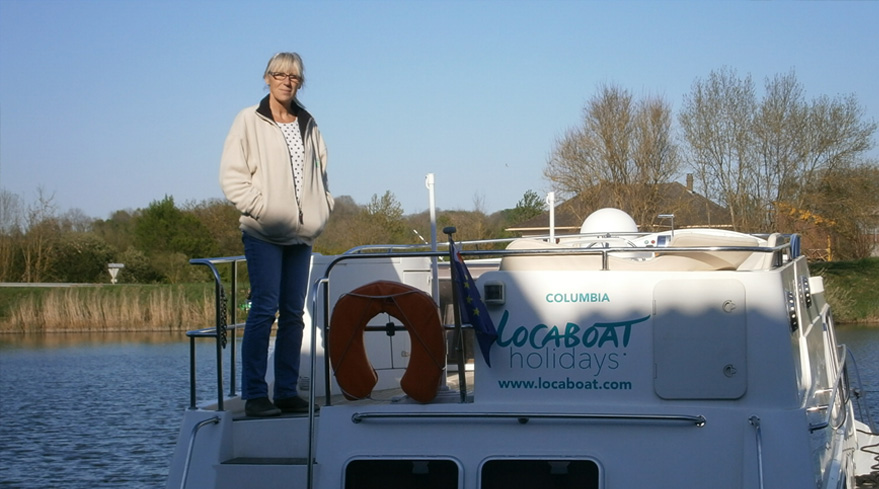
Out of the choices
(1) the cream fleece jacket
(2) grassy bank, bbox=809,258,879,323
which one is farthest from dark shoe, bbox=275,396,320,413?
(2) grassy bank, bbox=809,258,879,323

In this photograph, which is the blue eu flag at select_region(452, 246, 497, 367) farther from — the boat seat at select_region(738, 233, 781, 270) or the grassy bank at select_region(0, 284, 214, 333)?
the grassy bank at select_region(0, 284, 214, 333)

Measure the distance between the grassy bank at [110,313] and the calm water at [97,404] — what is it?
0.88 metres

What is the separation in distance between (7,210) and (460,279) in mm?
49029

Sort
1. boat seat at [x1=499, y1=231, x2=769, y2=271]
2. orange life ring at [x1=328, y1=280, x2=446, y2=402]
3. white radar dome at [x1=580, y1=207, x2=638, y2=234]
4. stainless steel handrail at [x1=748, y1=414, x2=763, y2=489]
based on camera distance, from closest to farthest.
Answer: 1. stainless steel handrail at [x1=748, y1=414, x2=763, y2=489]
2. orange life ring at [x1=328, y1=280, x2=446, y2=402]
3. boat seat at [x1=499, y1=231, x2=769, y2=271]
4. white radar dome at [x1=580, y1=207, x2=638, y2=234]

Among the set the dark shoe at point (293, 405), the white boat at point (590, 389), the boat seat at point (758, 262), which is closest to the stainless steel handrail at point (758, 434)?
the white boat at point (590, 389)

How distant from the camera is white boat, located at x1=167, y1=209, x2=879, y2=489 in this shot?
467 centimetres

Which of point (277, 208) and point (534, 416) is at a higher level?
point (277, 208)

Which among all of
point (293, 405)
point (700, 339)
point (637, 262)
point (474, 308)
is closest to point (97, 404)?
point (293, 405)

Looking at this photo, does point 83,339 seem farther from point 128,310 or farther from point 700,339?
point 700,339

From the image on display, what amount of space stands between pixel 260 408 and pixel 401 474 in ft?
3.40

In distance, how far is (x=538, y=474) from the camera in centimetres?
481

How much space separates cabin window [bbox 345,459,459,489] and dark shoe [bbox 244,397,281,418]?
30.6 inches

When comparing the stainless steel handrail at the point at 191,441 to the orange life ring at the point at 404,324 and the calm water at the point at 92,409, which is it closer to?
the orange life ring at the point at 404,324

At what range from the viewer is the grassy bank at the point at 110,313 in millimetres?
33688
